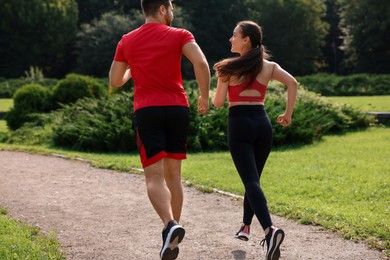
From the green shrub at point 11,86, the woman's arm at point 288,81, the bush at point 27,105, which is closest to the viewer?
the woman's arm at point 288,81

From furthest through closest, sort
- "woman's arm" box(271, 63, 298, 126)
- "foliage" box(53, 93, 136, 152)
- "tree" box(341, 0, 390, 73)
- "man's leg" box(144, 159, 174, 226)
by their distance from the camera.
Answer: "tree" box(341, 0, 390, 73)
"foliage" box(53, 93, 136, 152)
"woman's arm" box(271, 63, 298, 126)
"man's leg" box(144, 159, 174, 226)

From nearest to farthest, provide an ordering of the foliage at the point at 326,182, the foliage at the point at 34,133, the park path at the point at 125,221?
the park path at the point at 125,221 → the foliage at the point at 326,182 → the foliage at the point at 34,133

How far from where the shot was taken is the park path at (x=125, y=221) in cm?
546

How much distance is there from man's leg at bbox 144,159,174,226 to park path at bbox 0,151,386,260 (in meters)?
0.64

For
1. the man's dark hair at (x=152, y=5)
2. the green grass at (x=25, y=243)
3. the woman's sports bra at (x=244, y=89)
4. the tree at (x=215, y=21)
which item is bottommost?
the green grass at (x=25, y=243)

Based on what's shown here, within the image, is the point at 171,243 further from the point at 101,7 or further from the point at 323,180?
the point at 101,7

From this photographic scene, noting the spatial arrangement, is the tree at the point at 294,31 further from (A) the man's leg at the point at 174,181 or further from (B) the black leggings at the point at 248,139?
(A) the man's leg at the point at 174,181

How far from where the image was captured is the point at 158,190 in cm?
489

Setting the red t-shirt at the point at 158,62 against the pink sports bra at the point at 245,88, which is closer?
the red t-shirt at the point at 158,62

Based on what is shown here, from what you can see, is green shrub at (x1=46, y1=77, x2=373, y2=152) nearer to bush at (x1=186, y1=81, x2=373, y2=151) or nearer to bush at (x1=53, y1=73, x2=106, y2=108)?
bush at (x1=186, y1=81, x2=373, y2=151)

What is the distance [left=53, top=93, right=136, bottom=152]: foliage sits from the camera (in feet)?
43.2

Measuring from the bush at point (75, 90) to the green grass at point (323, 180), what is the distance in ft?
12.5

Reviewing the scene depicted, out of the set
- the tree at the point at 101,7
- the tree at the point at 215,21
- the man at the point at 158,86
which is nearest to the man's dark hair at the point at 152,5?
the man at the point at 158,86

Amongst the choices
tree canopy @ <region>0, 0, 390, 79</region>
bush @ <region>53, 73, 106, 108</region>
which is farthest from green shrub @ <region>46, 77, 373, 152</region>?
tree canopy @ <region>0, 0, 390, 79</region>
